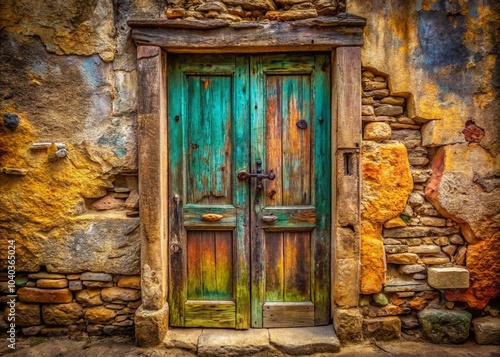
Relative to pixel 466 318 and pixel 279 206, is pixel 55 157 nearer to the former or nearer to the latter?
pixel 279 206

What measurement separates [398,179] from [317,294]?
3.74ft

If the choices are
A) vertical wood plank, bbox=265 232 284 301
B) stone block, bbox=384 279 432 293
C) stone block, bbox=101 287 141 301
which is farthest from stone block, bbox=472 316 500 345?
stone block, bbox=101 287 141 301

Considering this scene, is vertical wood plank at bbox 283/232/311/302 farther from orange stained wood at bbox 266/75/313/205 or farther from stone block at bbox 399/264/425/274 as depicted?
stone block at bbox 399/264/425/274

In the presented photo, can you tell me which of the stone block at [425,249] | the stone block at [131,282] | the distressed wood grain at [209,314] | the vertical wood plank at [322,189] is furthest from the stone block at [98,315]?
the stone block at [425,249]

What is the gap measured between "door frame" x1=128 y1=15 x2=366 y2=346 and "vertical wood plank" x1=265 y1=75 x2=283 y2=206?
0.29m

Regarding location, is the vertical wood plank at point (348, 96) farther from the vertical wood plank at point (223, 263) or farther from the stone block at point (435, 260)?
the vertical wood plank at point (223, 263)

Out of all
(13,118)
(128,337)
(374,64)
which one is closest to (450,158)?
(374,64)

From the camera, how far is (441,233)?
2.63m

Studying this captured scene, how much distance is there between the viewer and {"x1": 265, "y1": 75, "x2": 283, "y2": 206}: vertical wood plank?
272cm

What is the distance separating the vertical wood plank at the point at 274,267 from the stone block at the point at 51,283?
1.65 metres

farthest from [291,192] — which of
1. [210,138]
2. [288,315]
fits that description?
[288,315]

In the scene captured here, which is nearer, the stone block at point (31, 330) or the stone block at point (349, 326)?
the stone block at point (349, 326)

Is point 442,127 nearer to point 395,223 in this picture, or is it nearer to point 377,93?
point 377,93

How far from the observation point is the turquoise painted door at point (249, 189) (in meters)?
2.71
